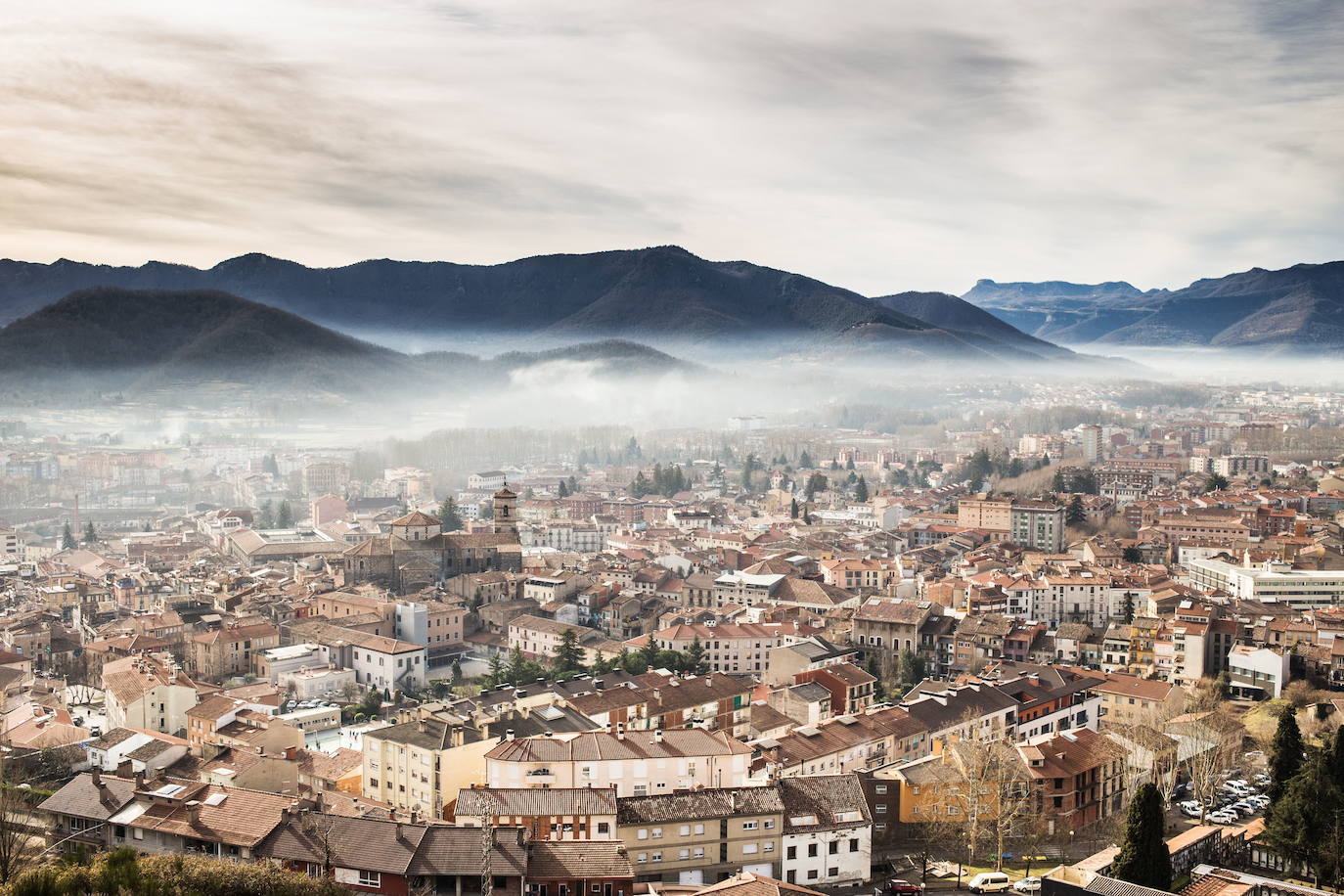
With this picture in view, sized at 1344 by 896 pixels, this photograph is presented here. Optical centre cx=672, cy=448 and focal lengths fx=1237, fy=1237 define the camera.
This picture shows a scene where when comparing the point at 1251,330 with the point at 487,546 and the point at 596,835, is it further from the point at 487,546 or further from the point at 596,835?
the point at 596,835

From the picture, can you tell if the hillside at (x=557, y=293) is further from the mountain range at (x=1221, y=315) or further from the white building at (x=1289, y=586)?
the white building at (x=1289, y=586)

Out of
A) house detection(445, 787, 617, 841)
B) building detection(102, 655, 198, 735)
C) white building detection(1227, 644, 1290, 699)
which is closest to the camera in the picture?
house detection(445, 787, 617, 841)

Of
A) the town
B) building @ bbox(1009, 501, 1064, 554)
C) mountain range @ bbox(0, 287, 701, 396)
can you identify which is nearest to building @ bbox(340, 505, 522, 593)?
the town

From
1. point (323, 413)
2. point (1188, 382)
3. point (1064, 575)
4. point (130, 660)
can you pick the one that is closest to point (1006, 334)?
point (1188, 382)

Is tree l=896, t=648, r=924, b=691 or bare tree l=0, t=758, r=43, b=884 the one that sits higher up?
bare tree l=0, t=758, r=43, b=884

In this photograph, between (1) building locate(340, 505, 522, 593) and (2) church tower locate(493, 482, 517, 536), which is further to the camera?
(2) church tower locate(493, 482, 517, 536)

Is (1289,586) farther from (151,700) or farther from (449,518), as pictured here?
(449,518)

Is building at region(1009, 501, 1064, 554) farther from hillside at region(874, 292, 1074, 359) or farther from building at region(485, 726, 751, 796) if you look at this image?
hillside at region(874, 292, 1074, 359)
